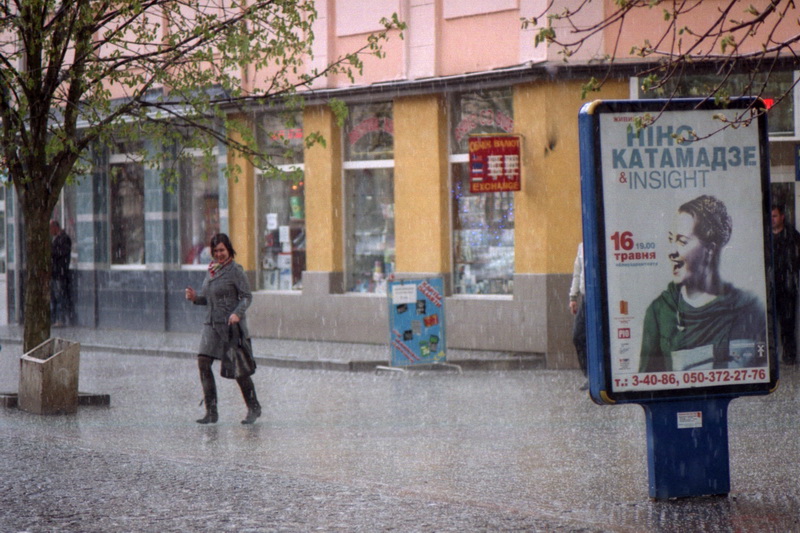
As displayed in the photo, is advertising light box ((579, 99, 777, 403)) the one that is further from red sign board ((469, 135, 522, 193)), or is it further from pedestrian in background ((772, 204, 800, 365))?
red sign board ((469, 135, 522, 193))

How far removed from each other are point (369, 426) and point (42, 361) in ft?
11.3

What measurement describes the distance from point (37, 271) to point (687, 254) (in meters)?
7.92

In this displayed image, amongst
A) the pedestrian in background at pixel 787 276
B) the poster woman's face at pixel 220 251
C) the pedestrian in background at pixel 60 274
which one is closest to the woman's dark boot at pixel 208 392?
→ the poster woman's face at pixel 220 251

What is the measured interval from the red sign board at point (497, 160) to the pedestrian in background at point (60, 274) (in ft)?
33.4

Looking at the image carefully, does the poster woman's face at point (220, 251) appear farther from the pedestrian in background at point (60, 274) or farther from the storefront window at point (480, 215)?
the pedestrian in background at point (60, 274)

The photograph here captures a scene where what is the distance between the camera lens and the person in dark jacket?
285 inches

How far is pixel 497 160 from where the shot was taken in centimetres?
1714

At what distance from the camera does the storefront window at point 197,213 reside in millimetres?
22203

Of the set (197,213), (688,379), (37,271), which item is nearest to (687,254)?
(688,379)

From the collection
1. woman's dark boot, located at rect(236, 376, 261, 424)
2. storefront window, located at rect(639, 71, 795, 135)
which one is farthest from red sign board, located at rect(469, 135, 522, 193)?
woman's dark boot, located at rect(236, 376, 261, 424)

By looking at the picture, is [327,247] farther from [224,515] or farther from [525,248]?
[224,515]

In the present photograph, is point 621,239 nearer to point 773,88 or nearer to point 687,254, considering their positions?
point 687,254

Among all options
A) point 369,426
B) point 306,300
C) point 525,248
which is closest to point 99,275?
point 306,300

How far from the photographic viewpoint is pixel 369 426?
11188 mm
